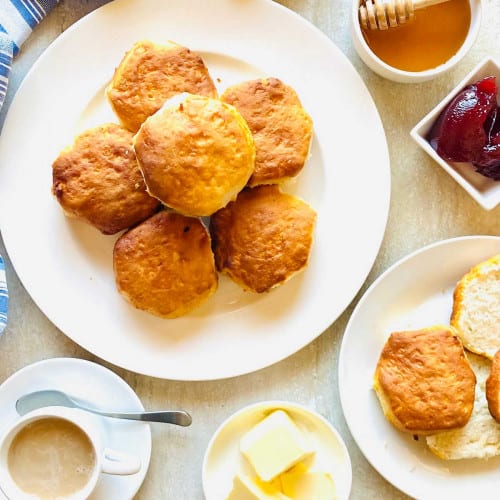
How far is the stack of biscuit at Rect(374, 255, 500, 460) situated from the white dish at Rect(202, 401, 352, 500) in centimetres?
19

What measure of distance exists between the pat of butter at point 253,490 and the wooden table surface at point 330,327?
18cm

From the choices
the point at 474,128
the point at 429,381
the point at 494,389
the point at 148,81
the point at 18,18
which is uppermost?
the point at 18,18

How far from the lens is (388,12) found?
212 cm

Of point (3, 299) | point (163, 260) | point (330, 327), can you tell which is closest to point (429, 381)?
point (330, 327)

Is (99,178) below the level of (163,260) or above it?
above

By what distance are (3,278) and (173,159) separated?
0.67m

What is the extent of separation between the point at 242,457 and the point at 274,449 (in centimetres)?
13

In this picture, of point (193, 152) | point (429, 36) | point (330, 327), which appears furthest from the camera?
point (330, 327)

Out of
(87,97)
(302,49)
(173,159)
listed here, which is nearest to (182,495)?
(173,159)

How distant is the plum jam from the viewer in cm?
212

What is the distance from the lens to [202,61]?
84.7 inches

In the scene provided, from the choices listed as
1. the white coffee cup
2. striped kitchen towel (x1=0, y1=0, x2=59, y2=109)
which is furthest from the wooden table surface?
the white coffee cup

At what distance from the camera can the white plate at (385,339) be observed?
2.23 metres

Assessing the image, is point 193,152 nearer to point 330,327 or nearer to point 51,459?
point 330,327
